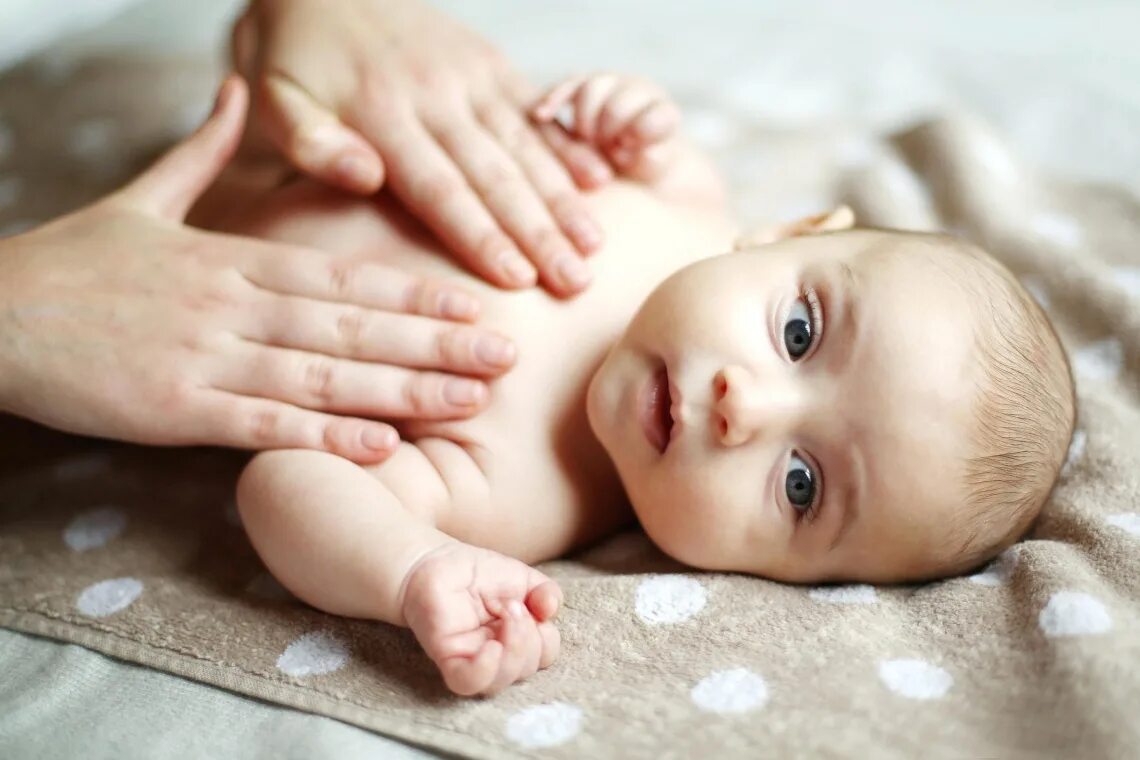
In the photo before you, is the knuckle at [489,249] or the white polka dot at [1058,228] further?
the white polka dot at [1058,228]

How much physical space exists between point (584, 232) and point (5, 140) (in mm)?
1048

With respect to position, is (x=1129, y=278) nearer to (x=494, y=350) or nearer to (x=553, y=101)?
(x=553, y=101)

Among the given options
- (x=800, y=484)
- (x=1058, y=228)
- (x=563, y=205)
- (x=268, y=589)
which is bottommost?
(x=268, y=589)

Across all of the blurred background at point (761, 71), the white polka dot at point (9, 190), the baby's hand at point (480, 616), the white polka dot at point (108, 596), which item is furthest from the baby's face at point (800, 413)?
the white polka dot at point (9, 190)

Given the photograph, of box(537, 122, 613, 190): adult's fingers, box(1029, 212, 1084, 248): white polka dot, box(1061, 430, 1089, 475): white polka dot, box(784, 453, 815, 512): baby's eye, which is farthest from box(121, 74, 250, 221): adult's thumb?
box(1029, 212, 1084, 248): white polka dot

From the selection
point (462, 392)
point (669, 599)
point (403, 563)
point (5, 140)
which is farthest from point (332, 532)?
point (5, 140)

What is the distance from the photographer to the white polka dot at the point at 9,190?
1.52 meters

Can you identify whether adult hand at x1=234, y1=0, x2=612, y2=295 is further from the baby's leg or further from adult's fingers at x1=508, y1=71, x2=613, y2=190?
the baby's leg

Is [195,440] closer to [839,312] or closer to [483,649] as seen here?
[483,649]

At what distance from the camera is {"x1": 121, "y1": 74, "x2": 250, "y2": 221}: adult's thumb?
1.14 metres

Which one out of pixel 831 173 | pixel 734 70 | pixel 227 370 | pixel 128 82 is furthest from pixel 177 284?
pixel 734 70

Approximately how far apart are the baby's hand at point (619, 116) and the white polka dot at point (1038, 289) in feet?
1.81

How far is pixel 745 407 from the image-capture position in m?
0.96

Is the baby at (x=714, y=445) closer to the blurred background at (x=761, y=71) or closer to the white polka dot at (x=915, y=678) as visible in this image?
the white polka dot at (x=915, y=678)
